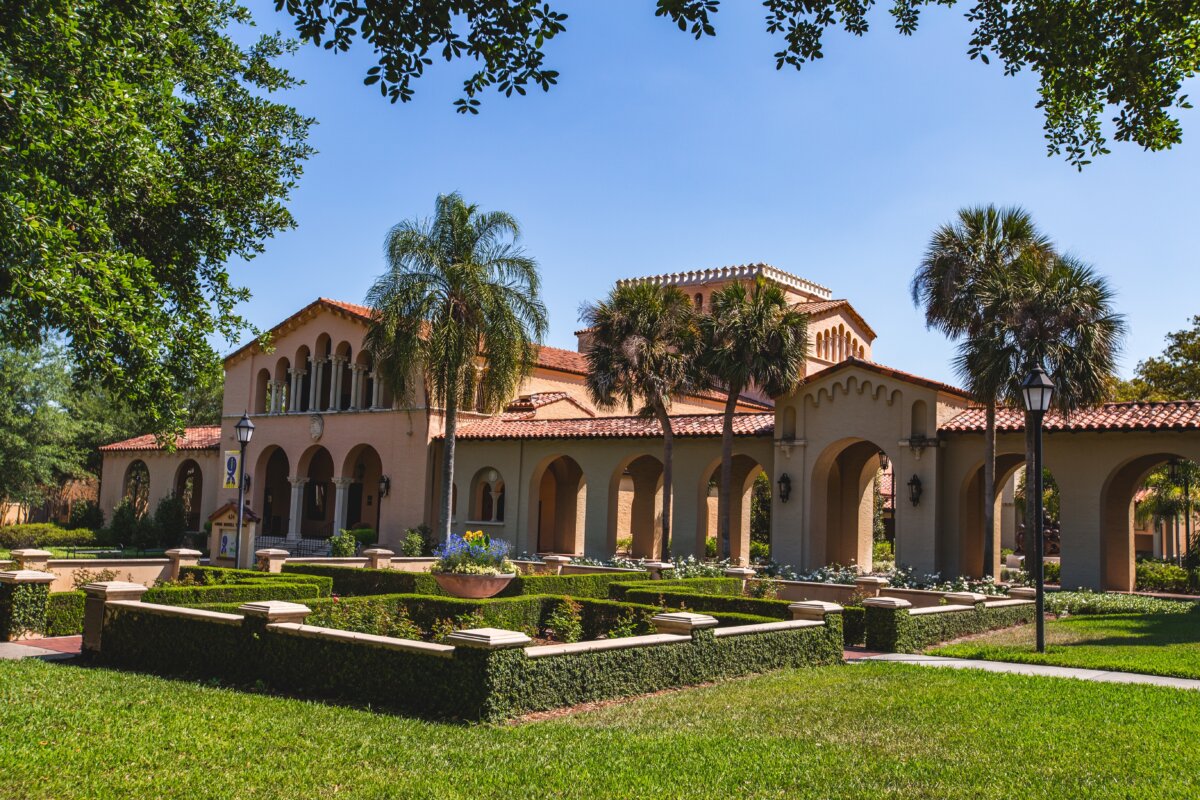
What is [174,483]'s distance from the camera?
145 feet

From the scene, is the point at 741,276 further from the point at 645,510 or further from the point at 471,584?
the point at 471,584

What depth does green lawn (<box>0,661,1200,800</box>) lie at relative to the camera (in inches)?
255

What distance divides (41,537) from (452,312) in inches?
863

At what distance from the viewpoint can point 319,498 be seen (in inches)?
1674

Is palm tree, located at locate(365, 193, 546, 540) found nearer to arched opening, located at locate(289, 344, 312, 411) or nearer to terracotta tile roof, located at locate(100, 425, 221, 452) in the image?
arched opening, located at locate(289, 344, 312, 411)

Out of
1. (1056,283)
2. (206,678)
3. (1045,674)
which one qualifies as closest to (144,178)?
(206,678)

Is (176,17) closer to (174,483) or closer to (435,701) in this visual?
(435,701)

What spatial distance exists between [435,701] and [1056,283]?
61.3 feet

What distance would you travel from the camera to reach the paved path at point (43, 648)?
12607 mm

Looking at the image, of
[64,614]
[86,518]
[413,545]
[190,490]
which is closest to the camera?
[64,614]

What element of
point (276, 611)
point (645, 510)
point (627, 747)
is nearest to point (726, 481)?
point (645, 510)

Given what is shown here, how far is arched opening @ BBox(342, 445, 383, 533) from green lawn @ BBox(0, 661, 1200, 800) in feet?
96.9

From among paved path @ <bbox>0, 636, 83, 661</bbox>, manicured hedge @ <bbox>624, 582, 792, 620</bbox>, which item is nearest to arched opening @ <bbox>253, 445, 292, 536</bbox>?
paved path @ <bbox>0, 636, 83, 661</bbox>

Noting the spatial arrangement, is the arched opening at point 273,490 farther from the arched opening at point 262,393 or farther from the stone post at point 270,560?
the stone post at point 270,560
